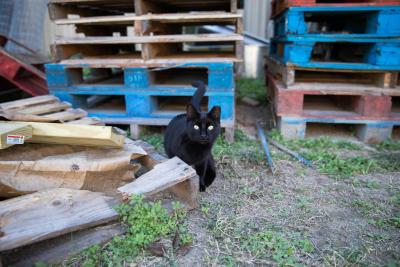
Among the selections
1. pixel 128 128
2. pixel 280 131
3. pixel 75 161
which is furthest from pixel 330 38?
pixel 75 161

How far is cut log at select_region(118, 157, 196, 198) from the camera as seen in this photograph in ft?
5.78

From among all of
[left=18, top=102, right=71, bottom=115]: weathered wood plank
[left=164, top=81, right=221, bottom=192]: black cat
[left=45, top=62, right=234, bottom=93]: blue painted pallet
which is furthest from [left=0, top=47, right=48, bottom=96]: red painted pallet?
[left=164, top=81, right=221, bottom=192]: black cat

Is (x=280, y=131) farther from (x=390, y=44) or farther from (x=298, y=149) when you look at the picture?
(x=390, y=44)

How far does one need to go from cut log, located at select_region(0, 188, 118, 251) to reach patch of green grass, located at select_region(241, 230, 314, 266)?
31.1 inches

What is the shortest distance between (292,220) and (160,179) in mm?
908

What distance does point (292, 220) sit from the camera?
2.00 metres

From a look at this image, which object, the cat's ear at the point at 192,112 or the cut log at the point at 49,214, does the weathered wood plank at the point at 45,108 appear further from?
the cat's ear at the point at 192,112

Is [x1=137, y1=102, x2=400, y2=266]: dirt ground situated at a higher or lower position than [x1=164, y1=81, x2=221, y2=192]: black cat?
lower

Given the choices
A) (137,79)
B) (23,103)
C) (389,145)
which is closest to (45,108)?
(23,103)

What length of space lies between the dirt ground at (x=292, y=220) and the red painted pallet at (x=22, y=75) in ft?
7.60

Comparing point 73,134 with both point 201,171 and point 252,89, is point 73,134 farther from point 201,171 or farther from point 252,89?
point 252,89

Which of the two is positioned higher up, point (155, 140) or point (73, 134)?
point (73, 134)

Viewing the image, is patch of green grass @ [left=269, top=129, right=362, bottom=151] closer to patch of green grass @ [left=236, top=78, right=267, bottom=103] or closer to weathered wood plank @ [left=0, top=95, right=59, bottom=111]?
patch of green grass @ [left=236, top=78, right=267, bottom=103]

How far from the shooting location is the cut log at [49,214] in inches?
55.1
